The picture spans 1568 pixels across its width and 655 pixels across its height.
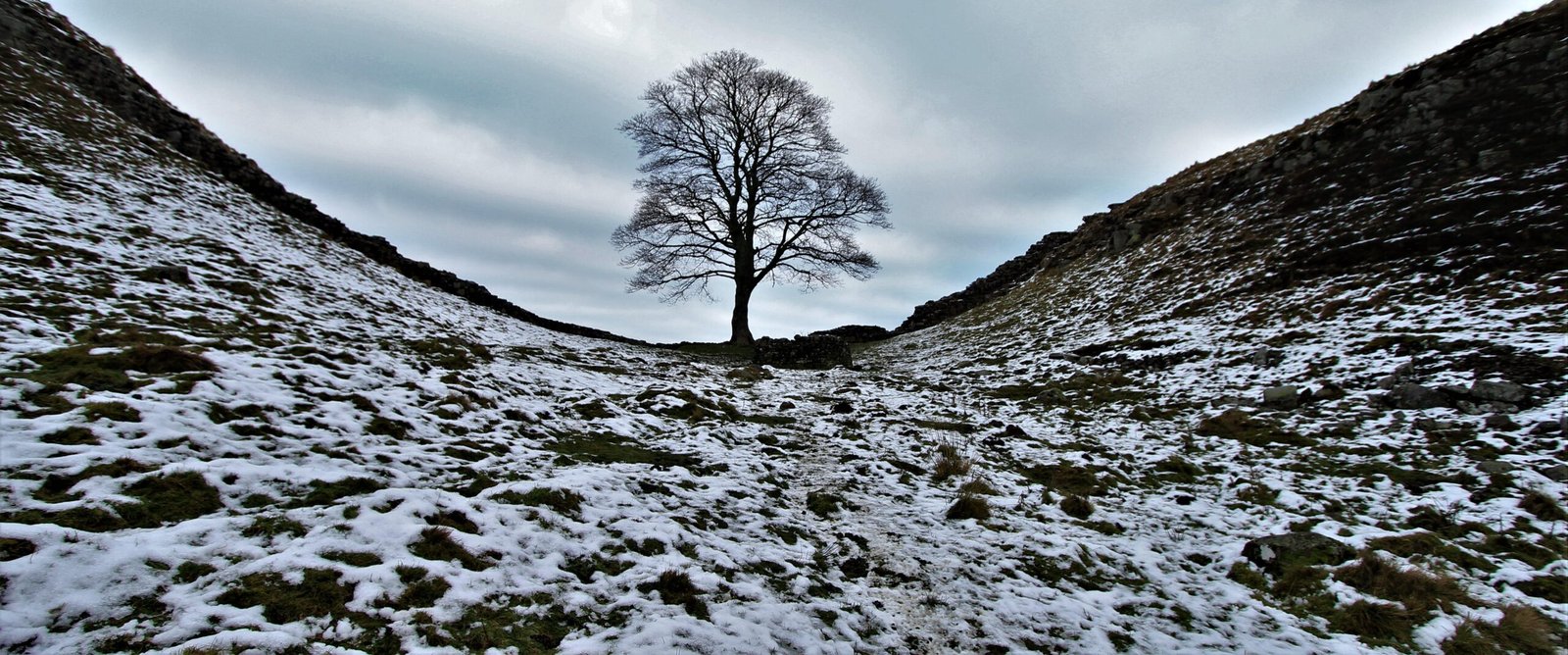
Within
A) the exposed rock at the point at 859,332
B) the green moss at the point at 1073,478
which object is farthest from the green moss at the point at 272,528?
the exposed rock at the point at 859,332

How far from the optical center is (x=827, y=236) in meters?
23.4

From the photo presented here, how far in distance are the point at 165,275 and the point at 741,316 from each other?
54.7 feet

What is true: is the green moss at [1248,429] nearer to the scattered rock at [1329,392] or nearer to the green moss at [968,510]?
the scattered rock at [1329,392]

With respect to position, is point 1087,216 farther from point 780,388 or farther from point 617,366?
point 617,366

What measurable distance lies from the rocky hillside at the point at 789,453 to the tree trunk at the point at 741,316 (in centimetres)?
894

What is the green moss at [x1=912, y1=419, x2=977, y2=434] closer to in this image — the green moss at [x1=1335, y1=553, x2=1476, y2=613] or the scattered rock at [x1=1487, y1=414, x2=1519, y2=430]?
the green moss at [x1=1335, y1=553, x2=1476, y2=613]


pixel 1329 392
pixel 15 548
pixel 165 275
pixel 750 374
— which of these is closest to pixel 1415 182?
pixel 1329 392

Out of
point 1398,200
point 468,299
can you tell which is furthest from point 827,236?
point 1398,200

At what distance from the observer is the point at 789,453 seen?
29.0 ft

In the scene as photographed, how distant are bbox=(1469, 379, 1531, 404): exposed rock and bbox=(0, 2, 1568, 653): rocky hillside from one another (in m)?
0.05

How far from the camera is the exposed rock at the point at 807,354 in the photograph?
17891 millimetres

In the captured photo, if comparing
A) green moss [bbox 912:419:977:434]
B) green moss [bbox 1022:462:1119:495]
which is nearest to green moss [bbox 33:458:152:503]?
green moss [bbox 1022:462:1119:495]

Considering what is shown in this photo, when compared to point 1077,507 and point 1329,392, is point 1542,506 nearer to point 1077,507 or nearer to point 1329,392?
point 1329,392

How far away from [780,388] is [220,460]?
10.3m
